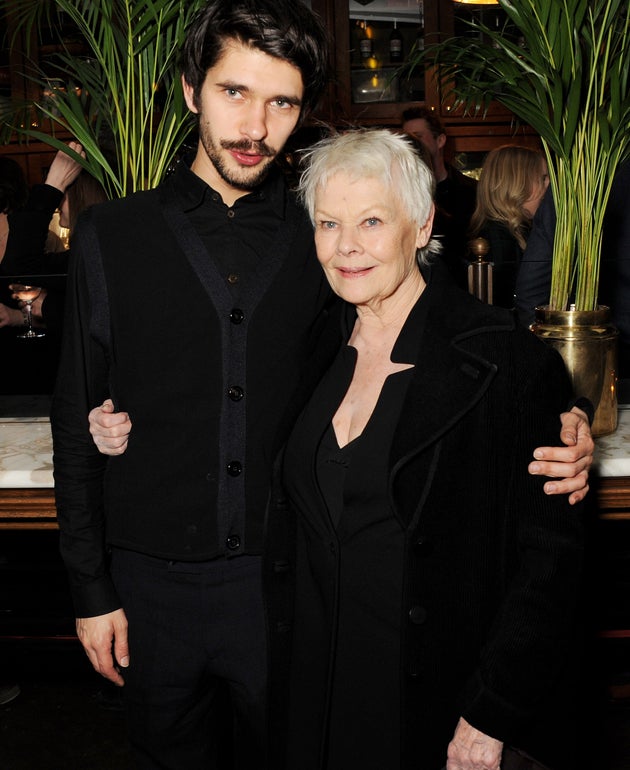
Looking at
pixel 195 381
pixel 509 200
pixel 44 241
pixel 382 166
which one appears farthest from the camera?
pixel 509 200

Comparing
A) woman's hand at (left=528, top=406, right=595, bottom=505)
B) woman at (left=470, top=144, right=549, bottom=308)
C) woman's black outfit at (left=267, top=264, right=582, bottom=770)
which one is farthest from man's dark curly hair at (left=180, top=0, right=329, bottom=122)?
woman at (left=470, top=144, right=549, bottom=308)

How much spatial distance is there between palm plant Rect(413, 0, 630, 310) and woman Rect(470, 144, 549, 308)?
1211 mm

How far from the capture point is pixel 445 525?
1.44 m

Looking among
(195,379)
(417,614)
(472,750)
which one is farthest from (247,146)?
(472,750)

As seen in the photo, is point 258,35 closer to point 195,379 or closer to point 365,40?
point 195,379

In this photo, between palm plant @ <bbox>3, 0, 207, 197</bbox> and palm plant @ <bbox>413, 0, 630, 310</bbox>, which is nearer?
palm plant @ <bbox>413, 0, 630, 310</bbox>

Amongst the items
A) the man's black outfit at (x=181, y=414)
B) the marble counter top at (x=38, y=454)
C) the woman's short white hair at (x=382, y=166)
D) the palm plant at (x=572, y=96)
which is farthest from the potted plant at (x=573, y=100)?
the man's black outfit at (x=181, y=414)

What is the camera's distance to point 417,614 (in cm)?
143

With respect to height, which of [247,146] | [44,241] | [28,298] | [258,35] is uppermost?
[258,35]

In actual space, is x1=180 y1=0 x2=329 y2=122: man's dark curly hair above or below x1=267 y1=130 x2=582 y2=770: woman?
above

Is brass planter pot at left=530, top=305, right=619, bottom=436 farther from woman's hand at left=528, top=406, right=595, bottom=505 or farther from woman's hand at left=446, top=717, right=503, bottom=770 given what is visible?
woman's hand at left=446, top=717, right=503, bottom=770

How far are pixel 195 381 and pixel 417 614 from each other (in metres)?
0.56

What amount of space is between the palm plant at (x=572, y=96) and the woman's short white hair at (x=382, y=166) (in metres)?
0.76

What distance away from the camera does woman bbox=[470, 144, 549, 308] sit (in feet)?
11.8
